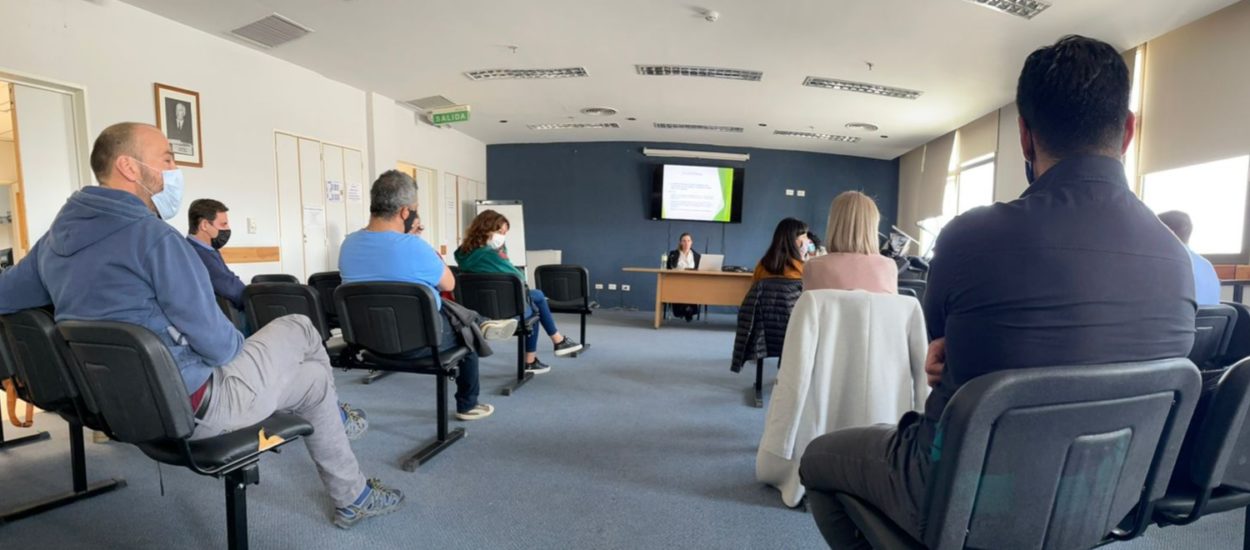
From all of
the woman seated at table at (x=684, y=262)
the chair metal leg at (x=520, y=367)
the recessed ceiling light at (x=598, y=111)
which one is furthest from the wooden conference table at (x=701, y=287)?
the chair metal leg at (x=520, y=367)

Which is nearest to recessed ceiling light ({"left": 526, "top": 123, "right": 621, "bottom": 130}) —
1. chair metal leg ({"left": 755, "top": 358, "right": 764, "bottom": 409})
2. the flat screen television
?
the flat screen television

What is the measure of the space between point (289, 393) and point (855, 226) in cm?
200

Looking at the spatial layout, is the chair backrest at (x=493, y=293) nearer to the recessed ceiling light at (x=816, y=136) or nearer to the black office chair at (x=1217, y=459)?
the black office chair at (x=1217, y=459)

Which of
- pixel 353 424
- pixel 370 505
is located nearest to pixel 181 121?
pixel 353 424

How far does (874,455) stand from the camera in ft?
3.45

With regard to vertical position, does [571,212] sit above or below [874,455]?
above

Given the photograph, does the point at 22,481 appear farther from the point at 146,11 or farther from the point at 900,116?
the point at 900,116

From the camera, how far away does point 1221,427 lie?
0.94 meters

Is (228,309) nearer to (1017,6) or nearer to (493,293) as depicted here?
(493,293)

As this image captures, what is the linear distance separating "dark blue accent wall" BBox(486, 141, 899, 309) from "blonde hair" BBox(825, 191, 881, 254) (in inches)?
274

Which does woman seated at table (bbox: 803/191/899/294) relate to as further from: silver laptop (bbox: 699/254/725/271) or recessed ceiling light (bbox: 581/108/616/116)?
recessed ceiling light (bbox: 581/108/616/116)

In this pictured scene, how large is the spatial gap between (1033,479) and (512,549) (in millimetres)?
1438

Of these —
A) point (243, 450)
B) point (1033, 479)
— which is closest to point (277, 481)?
point (243, 450)

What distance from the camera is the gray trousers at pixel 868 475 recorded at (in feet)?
3.06
